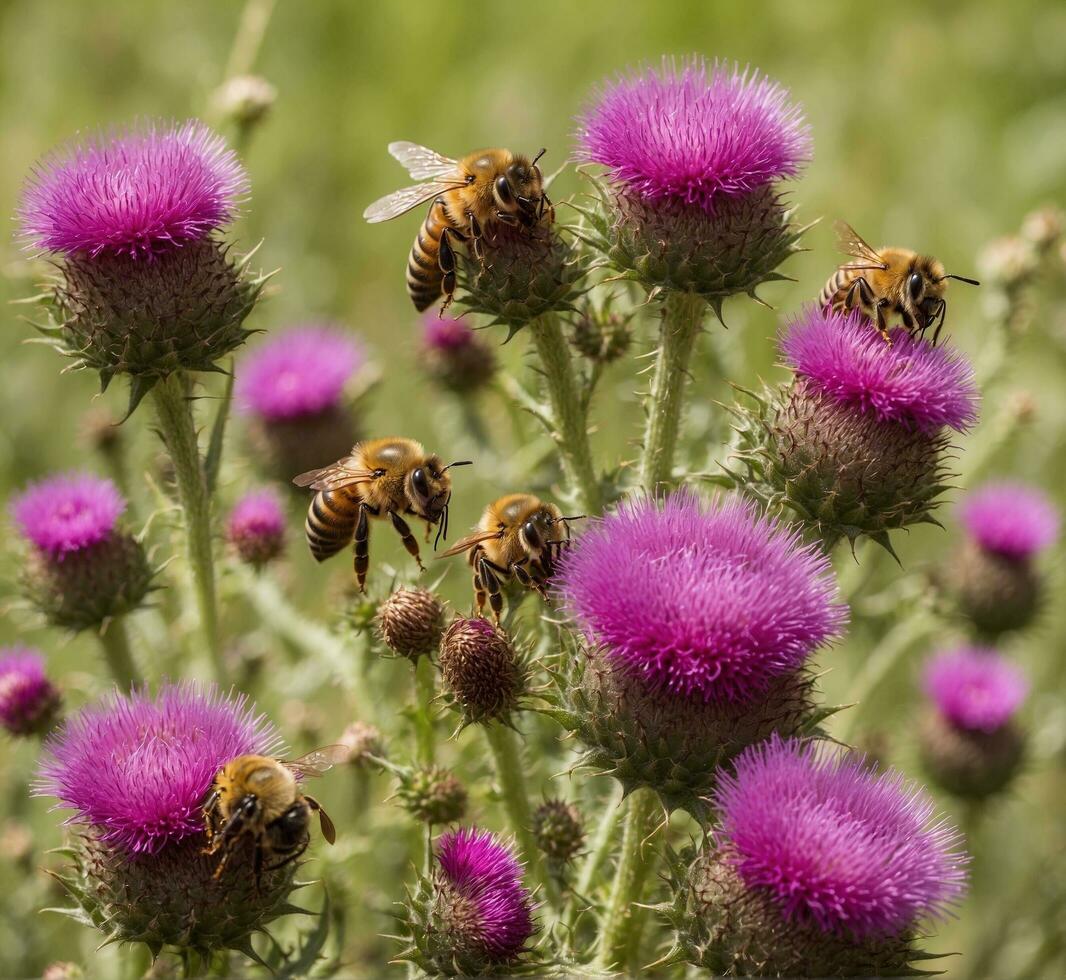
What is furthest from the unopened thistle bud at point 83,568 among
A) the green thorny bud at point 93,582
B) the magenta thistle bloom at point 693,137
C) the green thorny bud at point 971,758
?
the green thorny bud at point 971,758

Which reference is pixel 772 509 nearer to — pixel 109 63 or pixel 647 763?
pixel 647 763

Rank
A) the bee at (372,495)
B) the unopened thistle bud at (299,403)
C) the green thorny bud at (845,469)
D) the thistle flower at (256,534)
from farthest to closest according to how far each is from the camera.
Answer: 1. the unopened thistle bud at (299,403)
2. the thistle flower at (256,534)
3. the bee at (372,495)
4. the green thorny bud at (845,469)

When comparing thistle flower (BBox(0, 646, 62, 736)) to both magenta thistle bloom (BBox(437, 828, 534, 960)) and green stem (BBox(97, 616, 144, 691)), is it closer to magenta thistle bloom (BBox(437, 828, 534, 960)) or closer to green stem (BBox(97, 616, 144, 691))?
green stem (BBox(97, 616, 144, 691))

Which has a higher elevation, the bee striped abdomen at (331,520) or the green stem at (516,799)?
the bee striped abdomen at (331,520)

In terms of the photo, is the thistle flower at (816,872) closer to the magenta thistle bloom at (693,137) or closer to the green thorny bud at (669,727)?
the green thorny bud at (669,727)

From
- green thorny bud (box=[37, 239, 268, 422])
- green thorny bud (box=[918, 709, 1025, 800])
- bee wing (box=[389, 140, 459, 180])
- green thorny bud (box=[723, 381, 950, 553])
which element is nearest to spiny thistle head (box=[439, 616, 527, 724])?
green thorny bud (box=[723, 381, 950, 553])
